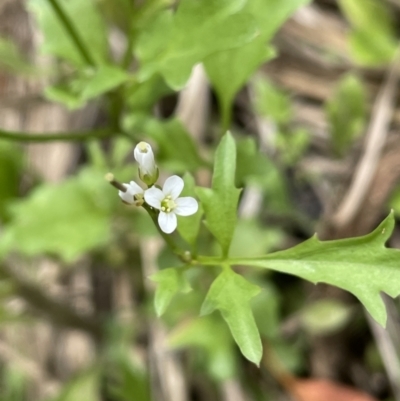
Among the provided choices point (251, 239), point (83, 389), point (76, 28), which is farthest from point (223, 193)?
point (83, 389)

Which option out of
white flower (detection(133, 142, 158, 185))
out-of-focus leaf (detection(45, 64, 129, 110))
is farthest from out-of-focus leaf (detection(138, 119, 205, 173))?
white flower (detection(133, 142, 158, 185))

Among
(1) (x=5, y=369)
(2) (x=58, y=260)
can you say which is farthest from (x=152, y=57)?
(1) (x=5, y=369)

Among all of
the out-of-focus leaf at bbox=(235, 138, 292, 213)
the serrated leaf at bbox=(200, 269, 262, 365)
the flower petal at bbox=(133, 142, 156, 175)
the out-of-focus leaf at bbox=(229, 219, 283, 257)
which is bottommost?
the out-of-focus leaf at bbox=(229, 219, 283, 257)

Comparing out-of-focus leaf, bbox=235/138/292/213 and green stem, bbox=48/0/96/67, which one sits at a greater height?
green stem, bbox=48/0/96/67

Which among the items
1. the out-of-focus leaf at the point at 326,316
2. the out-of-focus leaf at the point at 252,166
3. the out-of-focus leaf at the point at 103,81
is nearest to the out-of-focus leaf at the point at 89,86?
the out-of-focus leaf at the point at 103,81

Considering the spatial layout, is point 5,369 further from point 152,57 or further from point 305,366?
point 152,57

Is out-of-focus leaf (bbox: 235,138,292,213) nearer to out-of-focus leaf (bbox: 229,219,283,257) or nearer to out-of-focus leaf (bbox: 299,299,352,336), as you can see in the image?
out-of-focus leaf (bbox: 229,219,283,257)

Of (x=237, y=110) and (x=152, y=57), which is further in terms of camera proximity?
(x=237, y=110)
